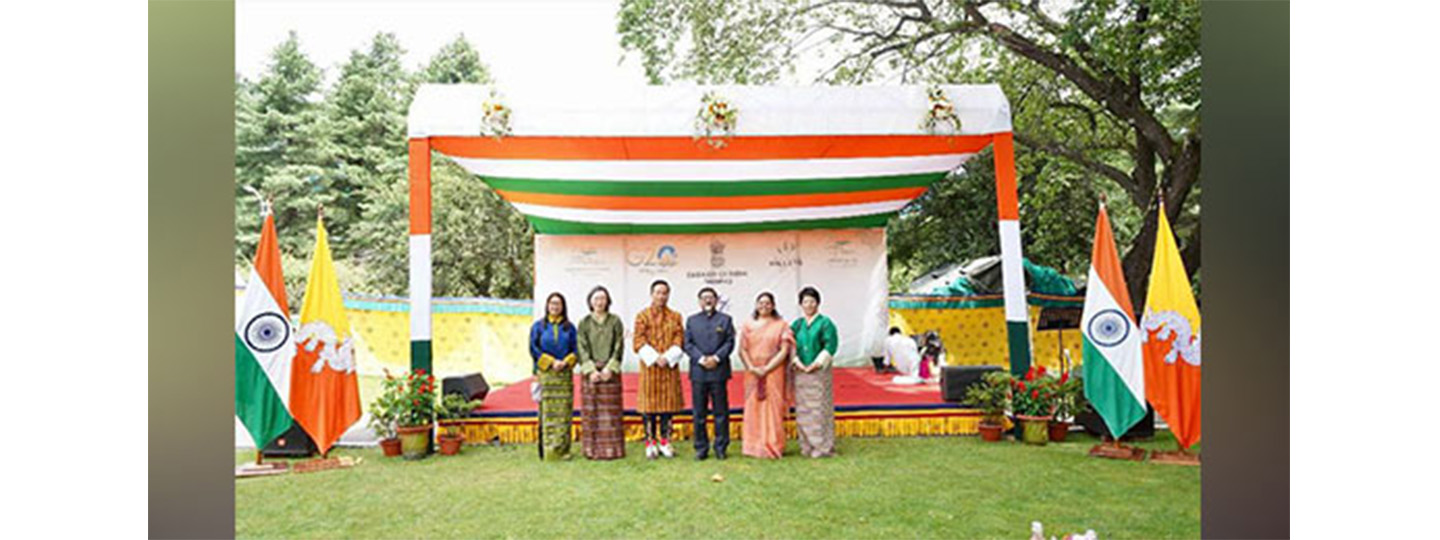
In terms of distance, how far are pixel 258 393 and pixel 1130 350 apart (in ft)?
16.1

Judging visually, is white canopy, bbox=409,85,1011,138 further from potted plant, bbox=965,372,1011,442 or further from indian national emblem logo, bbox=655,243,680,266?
indian national emblem logo, bbox=655,243,680,266

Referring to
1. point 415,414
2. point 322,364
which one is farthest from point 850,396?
point 322,364

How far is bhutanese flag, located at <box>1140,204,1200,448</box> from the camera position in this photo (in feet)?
15.4

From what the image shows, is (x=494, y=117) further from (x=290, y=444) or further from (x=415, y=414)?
(x=290, y=444)

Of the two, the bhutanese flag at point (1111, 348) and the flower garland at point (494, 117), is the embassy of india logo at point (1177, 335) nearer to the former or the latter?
the bhutanese flag at point (1111, 348)

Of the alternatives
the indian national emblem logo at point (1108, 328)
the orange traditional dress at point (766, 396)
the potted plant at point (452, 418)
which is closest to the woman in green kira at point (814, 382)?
the orange traditional dress at point (766, 396)

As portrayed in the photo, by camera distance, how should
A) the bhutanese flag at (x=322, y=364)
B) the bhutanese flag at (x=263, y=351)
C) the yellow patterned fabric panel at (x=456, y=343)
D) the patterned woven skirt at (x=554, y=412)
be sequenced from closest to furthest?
the bhutanese flag at (x=263, y=351) → the bhutanese flag at (x=322, y=364) → the patterned woven skirt at (x=554, y=412) → the yellow patterned fabric panel at (x=456, y=343)

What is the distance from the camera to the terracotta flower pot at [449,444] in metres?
4.95

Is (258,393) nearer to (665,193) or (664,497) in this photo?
(664,497)

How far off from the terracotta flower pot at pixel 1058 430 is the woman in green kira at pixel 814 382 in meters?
1.48

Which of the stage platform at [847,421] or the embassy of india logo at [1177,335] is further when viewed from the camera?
the stage platform at [847,421]

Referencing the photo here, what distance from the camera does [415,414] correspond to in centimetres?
491

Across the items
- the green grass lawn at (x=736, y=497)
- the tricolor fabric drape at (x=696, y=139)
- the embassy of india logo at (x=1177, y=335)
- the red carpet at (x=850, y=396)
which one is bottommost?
the green grass lawn at (x=736, y=497)
